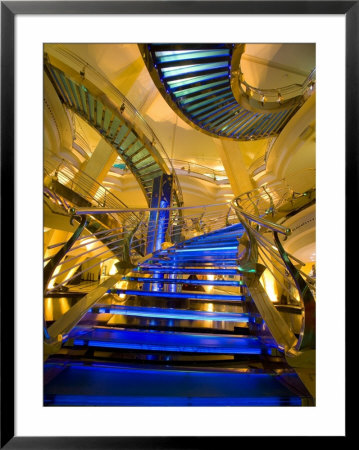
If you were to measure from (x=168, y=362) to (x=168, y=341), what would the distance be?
9 centimetres

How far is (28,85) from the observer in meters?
1.03

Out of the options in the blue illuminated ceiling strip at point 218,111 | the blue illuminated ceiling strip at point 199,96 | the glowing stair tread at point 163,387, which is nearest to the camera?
the glowing stair tread at point 163,387

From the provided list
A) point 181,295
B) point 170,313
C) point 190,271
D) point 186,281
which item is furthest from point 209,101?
point 170,313

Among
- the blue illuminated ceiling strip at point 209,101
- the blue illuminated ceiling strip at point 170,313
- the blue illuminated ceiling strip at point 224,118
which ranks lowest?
the blue illuminated ceiling strip at point 170,313

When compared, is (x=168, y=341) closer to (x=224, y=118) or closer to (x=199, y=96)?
(x=199, y=96)

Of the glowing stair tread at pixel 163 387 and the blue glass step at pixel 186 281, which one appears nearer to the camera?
the glowing stair tread at pixel 163 387

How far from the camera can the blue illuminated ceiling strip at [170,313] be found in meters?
1.31

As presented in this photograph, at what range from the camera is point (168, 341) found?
109cm

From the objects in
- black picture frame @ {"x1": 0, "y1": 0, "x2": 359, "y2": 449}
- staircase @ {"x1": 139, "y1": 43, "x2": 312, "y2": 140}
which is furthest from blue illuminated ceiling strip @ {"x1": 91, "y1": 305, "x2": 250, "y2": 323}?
staircase @ {"x1": 139, "y1": 43, "x2": 312, "y2": 140}

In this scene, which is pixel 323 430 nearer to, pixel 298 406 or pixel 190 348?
pixel 298 406

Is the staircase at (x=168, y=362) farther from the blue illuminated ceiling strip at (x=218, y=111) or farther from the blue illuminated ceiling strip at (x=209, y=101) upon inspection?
the blue illuminated ceiling strip at (x=218, y=111)

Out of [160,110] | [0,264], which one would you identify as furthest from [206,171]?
[0,264]

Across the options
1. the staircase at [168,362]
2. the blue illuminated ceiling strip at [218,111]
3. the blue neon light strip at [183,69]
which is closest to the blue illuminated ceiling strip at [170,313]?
the staircase at [168,362]

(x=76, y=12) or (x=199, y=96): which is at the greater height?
(x=199, y=96)
